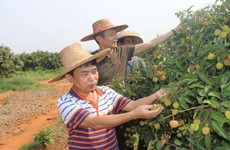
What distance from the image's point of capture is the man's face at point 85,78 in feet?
6.27

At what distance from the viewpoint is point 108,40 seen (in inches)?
117

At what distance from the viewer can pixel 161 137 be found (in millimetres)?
2049

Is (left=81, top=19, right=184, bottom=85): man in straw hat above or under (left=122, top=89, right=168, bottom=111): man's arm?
above

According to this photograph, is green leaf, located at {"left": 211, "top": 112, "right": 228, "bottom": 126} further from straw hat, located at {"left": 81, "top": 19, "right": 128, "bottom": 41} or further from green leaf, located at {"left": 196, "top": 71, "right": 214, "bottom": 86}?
straw hat, located at {"left": 81, "top": 19, "right": 128, "bottom": 41}

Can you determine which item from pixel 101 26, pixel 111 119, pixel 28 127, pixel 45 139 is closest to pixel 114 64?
pixel 101 26

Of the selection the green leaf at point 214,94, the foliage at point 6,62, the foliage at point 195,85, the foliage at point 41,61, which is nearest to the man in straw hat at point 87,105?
the foliage at point 195,85

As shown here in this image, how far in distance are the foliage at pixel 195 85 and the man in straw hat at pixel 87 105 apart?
0.21 metres

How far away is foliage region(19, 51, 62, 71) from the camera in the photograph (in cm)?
2106

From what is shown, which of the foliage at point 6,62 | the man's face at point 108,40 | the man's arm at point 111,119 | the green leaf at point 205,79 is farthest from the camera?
the foliage at point 6,62

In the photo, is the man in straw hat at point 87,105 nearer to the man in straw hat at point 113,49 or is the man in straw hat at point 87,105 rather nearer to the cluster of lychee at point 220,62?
the cluster of lychee at point 220,62

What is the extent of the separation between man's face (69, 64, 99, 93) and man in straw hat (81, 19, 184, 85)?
2.89 ft

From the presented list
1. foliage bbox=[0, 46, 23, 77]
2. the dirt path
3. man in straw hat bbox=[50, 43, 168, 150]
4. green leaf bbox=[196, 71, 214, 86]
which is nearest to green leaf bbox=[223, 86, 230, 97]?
green leaf bbox=[196, 71, 214, 86]

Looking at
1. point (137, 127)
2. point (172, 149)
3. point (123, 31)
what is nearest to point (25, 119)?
point (123, 31)

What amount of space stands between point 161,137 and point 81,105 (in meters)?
0.58
